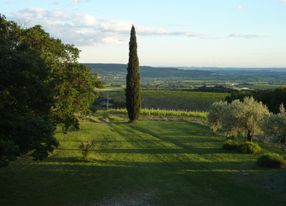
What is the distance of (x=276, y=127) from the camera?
104ft

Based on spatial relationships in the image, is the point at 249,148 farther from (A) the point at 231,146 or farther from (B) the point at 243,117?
(B) the point at 243,117

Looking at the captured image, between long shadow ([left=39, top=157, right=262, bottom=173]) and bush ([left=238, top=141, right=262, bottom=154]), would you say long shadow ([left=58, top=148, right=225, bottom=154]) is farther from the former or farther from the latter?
long shadow ([left=39, top=157, right=262, bottom=173])

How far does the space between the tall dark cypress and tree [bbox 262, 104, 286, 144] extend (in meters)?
31.1

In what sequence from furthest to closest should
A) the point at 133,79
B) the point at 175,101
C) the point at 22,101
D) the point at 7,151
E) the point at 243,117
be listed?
the point at 175,101 < the point at 133,79 < the point at 243,117 < the point at 22,101 < the point at 7,151

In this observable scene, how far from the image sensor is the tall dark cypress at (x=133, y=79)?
61.9 metres

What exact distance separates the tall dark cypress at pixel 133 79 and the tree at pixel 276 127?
102 feet

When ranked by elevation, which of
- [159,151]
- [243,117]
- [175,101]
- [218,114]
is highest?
[243,117]

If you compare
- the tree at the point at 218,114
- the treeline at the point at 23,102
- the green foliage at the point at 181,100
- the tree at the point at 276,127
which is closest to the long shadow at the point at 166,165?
the tree at the point at 276,127

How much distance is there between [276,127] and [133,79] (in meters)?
32.5

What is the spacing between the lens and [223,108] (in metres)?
42.4

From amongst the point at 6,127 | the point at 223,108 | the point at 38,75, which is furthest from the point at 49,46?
the point at 223,108

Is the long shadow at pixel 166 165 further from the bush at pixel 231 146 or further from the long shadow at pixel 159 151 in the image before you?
the bush at pixel 231 146

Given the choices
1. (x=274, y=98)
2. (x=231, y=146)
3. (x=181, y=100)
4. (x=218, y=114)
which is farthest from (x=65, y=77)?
(x=181, y=100)

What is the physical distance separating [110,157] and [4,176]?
30.8 ft
